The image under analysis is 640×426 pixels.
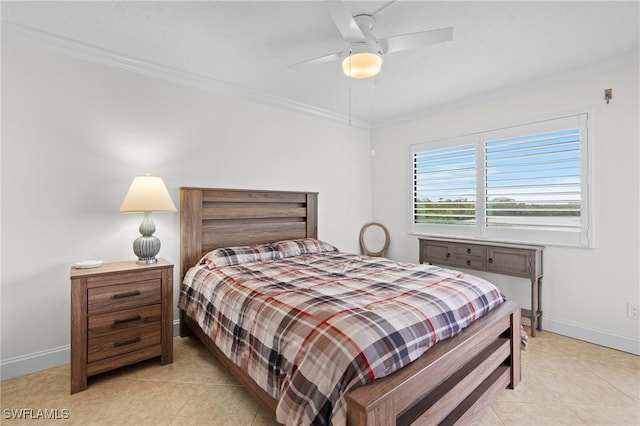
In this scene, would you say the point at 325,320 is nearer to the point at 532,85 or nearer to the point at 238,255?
the point at 238,255

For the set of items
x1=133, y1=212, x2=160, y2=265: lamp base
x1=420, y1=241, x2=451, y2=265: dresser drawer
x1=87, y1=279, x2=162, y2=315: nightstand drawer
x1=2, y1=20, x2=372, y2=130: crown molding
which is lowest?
x1=87, y1=279, x2=162, y2=315: nightstand drawer

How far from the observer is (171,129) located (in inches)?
115

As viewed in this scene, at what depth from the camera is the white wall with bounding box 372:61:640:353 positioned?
8.65ft

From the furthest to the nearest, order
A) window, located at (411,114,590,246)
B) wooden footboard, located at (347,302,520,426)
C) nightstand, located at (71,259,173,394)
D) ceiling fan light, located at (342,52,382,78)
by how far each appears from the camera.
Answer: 1. window, located at (411,114,590,246)
2. nightstand, located at (71,259,173,394)
3. ceiling fan light, located at (342,52,382,78)
4. wooden footboard, located at (347,302,520,426)

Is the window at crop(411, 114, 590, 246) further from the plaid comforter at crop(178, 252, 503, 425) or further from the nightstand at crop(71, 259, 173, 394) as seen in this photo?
the nightstand at crop(71, 259, 173, 394)

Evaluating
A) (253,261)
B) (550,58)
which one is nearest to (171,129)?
(253,261)

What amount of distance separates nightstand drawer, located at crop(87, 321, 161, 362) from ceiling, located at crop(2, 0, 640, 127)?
220cm

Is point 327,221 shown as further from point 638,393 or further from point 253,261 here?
point 638,393

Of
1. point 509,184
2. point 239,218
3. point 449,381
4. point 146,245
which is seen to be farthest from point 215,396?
point 509,184

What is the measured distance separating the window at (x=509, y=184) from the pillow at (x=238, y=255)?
220cm

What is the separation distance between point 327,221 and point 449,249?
1.59 metres

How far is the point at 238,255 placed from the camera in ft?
9.35

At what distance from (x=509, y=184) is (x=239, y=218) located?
296cm

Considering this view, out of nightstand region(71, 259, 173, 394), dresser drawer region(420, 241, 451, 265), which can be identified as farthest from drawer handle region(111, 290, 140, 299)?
dresser drawer region(420, 241, 451, 265)
